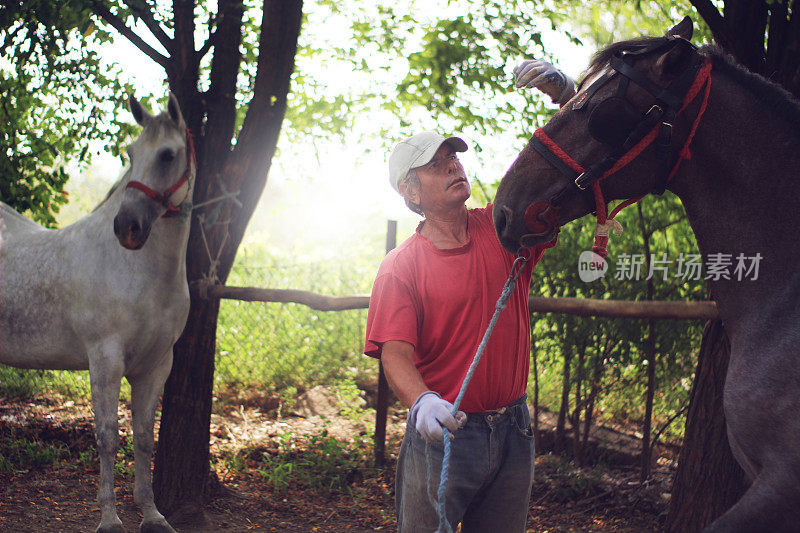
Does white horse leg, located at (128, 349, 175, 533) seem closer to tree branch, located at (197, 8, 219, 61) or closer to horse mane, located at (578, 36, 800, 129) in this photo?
tree branch, located at (197, 8, 219, 61)

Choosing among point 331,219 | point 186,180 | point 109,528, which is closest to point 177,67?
point 186,180

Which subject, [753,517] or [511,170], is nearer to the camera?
[753,517]

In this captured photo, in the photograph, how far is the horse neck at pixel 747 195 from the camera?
5.55ft

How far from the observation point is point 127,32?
164 inches

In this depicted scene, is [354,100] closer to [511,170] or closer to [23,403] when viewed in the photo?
[511,170]

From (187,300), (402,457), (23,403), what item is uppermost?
(187,300)

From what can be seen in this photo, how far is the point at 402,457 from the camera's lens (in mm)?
2143

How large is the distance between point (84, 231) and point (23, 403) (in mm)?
3410

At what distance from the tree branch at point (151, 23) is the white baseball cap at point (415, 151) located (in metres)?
2.37

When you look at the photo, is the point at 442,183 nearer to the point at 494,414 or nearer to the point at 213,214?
the point at 494,414

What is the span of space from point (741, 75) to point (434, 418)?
1.33 metres

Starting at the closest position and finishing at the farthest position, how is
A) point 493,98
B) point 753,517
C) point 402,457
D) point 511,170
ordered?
point 753,517, point 511,170, point 402,457, point 493,98

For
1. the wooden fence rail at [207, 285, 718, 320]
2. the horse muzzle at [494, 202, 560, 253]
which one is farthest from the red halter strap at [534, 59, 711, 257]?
the wooden fence rail at [207, 285, 718, 320]

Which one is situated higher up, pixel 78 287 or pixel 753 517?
pixel 78 287
